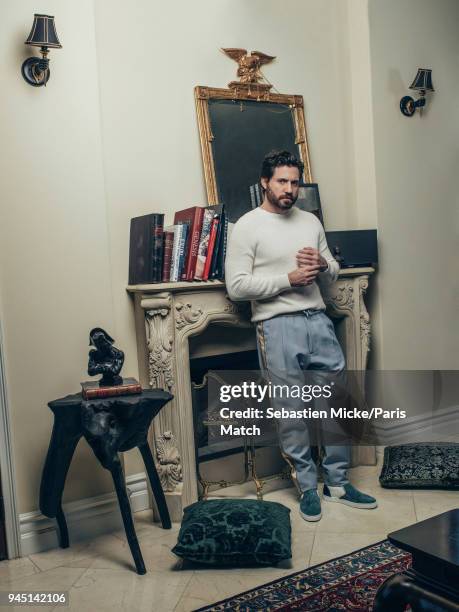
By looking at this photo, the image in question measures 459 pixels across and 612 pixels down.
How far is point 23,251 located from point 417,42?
255 centimetres

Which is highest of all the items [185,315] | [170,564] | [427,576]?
[185,315]

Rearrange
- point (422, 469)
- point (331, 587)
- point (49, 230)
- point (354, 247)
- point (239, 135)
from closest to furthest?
point (331, 587)
point (49, 230)
point (422, 469)
point (239, 135)
point (354, 247)

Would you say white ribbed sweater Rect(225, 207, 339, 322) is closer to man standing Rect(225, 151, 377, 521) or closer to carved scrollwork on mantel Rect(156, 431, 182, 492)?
man standing Rect(225, 151, 377, 521)

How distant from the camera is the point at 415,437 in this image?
3.96 m

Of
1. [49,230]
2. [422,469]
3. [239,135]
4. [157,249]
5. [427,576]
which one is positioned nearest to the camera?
[427,576]

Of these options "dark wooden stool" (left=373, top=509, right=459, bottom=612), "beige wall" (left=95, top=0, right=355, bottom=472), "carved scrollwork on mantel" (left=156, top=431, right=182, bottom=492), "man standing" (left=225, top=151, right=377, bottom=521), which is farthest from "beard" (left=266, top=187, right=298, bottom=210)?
"dark wooden stool" (left=373, top=509, right=459, bottom=612)

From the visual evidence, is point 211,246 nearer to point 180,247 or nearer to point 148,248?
point 180,247

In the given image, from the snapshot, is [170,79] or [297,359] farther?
[170,79]

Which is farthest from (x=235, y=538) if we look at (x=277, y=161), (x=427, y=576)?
(x=277, y=161)

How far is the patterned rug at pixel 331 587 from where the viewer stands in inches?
86.7

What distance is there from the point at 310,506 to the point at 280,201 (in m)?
1.35

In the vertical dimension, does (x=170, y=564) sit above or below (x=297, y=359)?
below

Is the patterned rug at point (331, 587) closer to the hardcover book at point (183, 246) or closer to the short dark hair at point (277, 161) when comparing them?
the hardcover book at point (183, 246)

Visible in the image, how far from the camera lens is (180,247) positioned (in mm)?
3016
